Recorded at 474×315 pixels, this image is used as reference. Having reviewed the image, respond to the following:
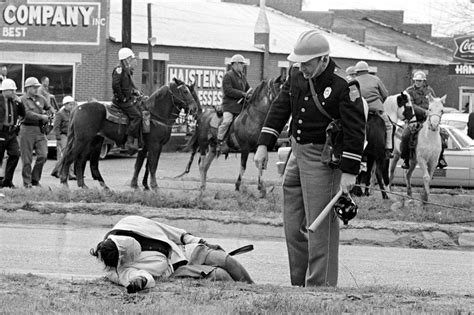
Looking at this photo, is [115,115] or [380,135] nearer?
[380,135]

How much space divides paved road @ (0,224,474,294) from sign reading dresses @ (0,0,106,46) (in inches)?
873

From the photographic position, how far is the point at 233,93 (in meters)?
19.3

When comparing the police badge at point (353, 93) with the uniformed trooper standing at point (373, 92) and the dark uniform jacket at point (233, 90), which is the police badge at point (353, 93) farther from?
the dark uniform jacket at point (233, 90)

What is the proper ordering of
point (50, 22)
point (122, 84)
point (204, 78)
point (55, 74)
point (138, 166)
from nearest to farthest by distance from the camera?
point (122, 84)
point (138, 166)
point (55, 74)
point (50, 22)
point (204, 78)

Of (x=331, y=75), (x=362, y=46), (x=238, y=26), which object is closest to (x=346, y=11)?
(x=362, y=46)

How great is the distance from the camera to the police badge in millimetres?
8234

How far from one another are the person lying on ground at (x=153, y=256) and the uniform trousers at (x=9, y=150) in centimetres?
1063

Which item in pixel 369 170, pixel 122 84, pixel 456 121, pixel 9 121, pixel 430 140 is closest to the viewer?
pixel 430 140

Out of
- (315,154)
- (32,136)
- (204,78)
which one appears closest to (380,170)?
(32,136)

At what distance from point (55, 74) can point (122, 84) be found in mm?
17532

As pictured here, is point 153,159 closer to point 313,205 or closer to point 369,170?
point 369,170

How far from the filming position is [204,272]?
8.49m

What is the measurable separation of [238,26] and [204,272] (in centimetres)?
3797

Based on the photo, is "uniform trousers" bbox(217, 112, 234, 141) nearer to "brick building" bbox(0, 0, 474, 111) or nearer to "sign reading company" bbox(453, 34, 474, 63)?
"sign reading company" bbox(453, 34, 474, 63)
